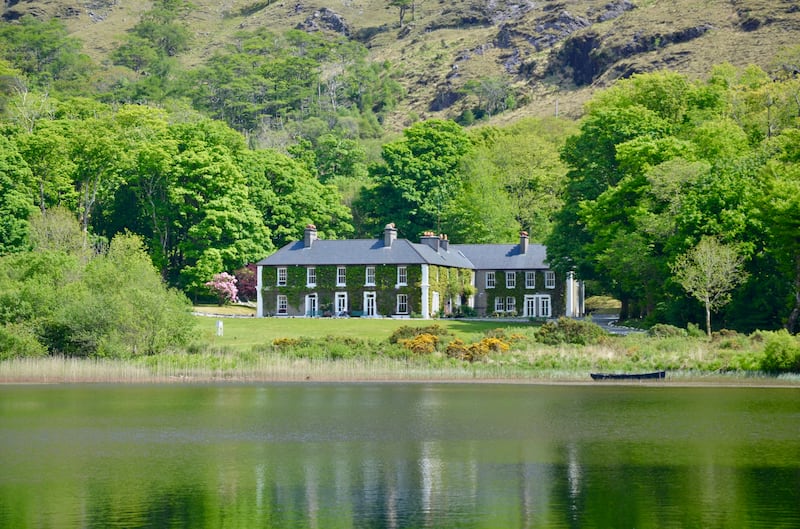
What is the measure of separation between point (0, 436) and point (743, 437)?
71.4 ft

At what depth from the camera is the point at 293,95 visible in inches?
7229

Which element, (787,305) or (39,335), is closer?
(39,335)

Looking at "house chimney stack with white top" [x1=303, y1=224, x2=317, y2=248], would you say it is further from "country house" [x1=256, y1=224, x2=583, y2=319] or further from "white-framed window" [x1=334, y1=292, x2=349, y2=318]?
"white-framed window" [x1=334, y1=292, x2=349, y2=318]

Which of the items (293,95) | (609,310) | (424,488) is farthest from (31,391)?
(293,95)

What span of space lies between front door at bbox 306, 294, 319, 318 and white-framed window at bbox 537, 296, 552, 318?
59.1 ft

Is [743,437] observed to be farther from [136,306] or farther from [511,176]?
[511,176]

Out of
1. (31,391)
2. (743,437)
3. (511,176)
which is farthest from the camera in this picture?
(511,176)

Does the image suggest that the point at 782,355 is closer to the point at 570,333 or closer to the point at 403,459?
the point at 570,333

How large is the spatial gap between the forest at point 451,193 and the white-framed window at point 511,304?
9.75 meters

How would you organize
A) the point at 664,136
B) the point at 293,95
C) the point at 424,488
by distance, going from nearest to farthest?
1. the point at 424,488
2. the point at 664,136
3. the point at 293,95

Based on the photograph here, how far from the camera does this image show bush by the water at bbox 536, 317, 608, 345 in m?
60.5

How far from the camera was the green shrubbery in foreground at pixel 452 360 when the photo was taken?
53.2 m

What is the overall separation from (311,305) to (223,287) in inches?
292

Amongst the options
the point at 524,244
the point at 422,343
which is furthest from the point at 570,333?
the point at 524,244
